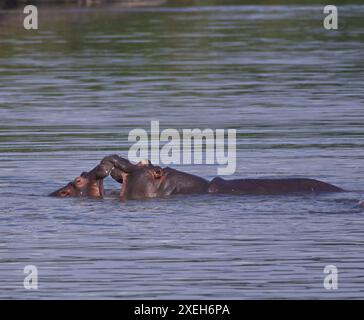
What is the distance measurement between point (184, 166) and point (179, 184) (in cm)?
211

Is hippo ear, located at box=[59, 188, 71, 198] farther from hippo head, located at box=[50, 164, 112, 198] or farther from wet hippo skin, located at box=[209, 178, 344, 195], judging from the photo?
wet hippo skin, located at box=[209, 178, 344, 195]

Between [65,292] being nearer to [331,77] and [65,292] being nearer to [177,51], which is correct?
[331,77]

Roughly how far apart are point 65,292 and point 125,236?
6.98 ft

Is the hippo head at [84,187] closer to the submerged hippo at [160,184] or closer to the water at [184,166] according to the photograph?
the submerged hippo at [160,184]

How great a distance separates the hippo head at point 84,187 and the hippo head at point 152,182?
0.24 meters

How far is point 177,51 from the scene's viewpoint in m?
35.7

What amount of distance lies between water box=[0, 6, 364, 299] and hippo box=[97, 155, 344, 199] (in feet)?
0.52

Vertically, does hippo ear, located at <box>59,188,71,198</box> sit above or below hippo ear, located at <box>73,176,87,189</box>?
below

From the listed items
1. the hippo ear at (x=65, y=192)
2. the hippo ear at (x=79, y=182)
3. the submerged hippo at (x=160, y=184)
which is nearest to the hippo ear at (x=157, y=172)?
the submerged hippo at (x=160, y=184)

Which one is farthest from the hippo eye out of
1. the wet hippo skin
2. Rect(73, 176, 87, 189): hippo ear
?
the wet hippo skin

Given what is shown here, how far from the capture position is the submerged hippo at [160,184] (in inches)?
609

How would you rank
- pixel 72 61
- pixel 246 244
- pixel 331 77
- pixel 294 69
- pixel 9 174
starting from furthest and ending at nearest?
pixel 72 61
pixel 294 69
pixel 331 77
pixel 9 174
pixel 246 244

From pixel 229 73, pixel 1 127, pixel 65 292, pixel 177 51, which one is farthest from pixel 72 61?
pixel 65 292

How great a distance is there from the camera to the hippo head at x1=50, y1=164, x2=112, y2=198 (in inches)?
619
